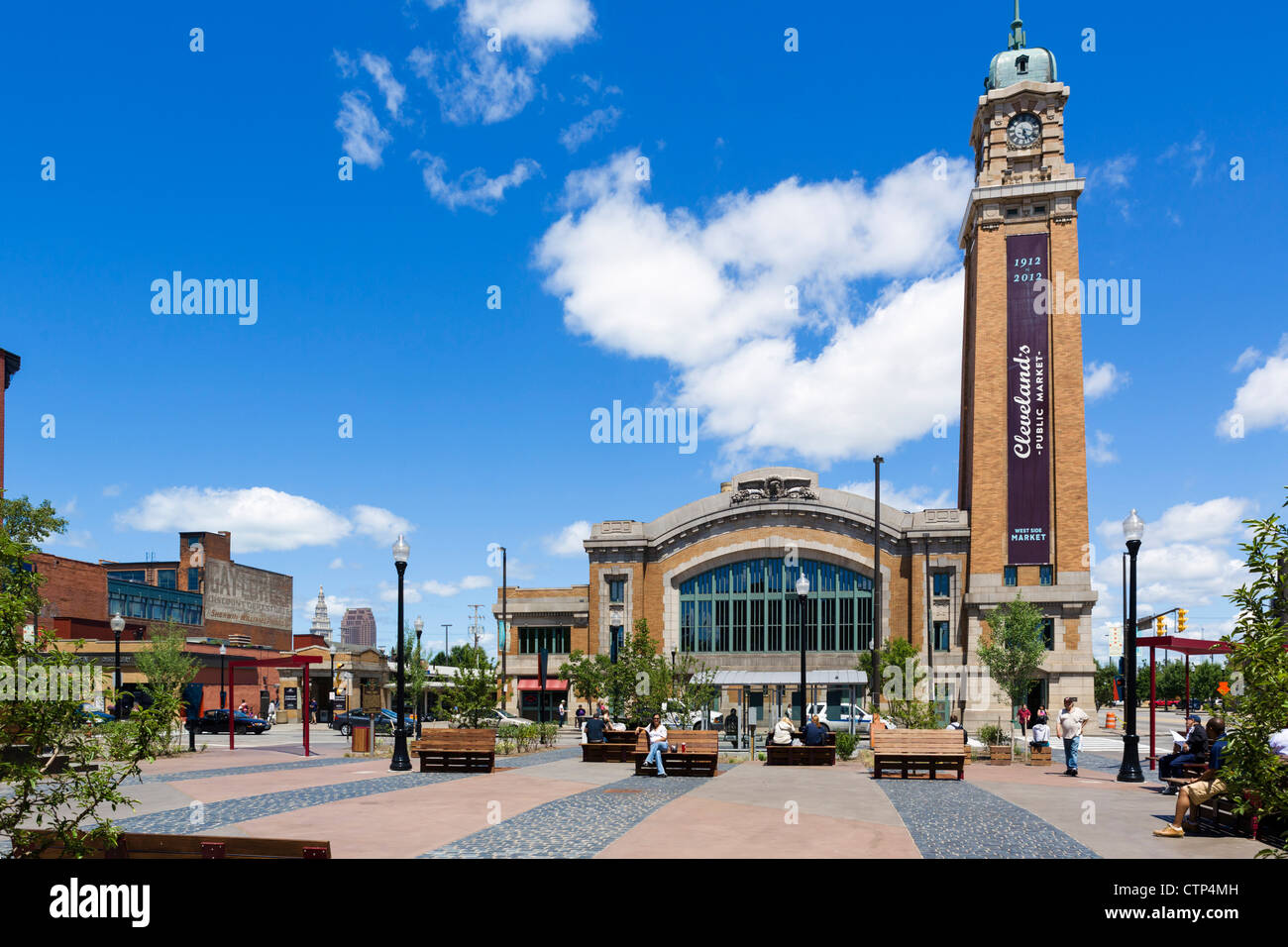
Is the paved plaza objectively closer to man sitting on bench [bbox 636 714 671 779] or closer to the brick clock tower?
man sitting on bench [bbox 636 714 671 779]

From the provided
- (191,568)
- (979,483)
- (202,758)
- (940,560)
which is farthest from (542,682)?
(191,568)

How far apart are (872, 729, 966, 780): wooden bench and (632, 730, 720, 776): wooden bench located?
143 inches

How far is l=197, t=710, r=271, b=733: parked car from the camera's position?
152ft

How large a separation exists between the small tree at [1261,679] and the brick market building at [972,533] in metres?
44.9

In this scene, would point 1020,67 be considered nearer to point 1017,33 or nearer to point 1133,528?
point 1017,33

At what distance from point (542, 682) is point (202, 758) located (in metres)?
32.8

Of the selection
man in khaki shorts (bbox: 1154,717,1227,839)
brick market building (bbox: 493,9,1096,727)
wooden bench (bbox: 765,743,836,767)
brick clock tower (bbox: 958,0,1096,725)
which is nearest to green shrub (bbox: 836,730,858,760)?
wooden bench (bbox: 765,743,836,767)

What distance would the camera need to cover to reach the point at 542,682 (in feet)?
198

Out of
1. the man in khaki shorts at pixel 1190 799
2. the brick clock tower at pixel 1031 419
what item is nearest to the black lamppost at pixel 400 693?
the man in khaki shorts at pixel 1190 799

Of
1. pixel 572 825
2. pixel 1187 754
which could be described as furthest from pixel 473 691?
pixel 1187 754

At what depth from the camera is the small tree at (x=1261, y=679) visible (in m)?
Result: 8.07

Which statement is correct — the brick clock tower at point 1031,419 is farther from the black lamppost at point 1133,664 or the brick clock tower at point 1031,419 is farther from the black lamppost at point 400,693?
the black lamppost at point 400,693

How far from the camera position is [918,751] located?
2134 centimetres
